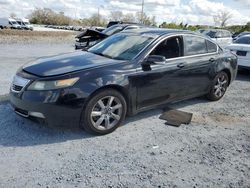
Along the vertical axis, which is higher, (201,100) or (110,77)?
(110,77)

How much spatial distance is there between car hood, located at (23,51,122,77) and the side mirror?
48cm

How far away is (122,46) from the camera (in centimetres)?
483

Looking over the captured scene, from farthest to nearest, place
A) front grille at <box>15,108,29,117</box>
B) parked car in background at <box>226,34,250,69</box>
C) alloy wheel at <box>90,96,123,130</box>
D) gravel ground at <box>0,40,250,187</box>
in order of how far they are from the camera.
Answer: parked car in background at <box>226,34,250,69</box>
alloy wheel at <box>90,96,123,130</box>
front grille at <box>15,108,29,117</box>
gravel ground at <box>0,40,250,187</box>

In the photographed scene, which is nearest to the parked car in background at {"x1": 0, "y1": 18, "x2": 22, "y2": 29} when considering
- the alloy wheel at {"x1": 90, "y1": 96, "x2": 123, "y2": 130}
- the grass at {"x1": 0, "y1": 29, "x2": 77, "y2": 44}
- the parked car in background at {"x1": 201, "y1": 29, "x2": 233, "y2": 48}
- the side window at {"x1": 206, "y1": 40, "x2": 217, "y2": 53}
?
the grass at {"x1": 0, "y1": 29, "x2": 77, "y2": 44}

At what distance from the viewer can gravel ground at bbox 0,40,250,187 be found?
3.02 metres

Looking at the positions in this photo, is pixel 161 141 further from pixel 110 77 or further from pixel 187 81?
pixel 187 81

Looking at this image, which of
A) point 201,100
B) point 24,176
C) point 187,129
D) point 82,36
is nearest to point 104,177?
point 24,176

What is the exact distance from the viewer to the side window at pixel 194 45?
16.8 ft

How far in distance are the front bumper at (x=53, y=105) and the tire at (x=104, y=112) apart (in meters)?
0.15

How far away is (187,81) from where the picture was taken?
5.08m

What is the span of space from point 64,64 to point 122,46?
4.04 ft

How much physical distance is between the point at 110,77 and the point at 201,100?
292 cm

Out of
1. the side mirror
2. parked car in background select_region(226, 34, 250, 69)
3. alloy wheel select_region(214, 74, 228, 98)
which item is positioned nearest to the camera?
the side mirror

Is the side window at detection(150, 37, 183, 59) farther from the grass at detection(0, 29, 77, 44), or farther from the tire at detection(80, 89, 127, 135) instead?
the grass at detection(0, 29, 77, 44)
